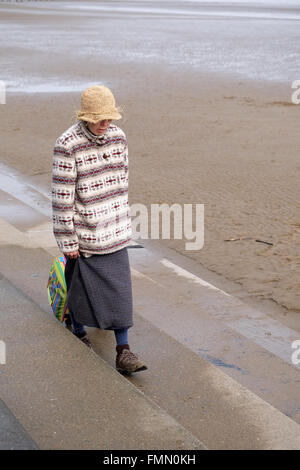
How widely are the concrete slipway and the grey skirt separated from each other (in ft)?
0.62

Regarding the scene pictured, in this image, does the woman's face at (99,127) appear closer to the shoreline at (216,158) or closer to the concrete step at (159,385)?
the concrete step at (159,385)

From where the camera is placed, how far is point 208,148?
465 inches

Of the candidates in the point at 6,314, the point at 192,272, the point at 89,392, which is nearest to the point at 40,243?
the point at 192,272

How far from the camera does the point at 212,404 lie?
4.02 metres

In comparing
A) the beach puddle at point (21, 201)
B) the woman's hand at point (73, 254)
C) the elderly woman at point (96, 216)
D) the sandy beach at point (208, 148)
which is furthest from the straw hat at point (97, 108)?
the beach puddle at point (21, 201)

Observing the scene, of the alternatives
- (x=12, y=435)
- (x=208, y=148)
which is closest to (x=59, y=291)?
(x=12, y=435)

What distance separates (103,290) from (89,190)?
57 centimetres

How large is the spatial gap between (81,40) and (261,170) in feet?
70.6

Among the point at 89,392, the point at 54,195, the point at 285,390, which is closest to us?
the point at 89,392

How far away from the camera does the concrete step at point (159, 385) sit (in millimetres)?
3666

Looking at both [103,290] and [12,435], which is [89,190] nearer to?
[103,290]

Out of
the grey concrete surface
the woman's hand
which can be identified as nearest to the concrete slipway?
the grey concrete surface
